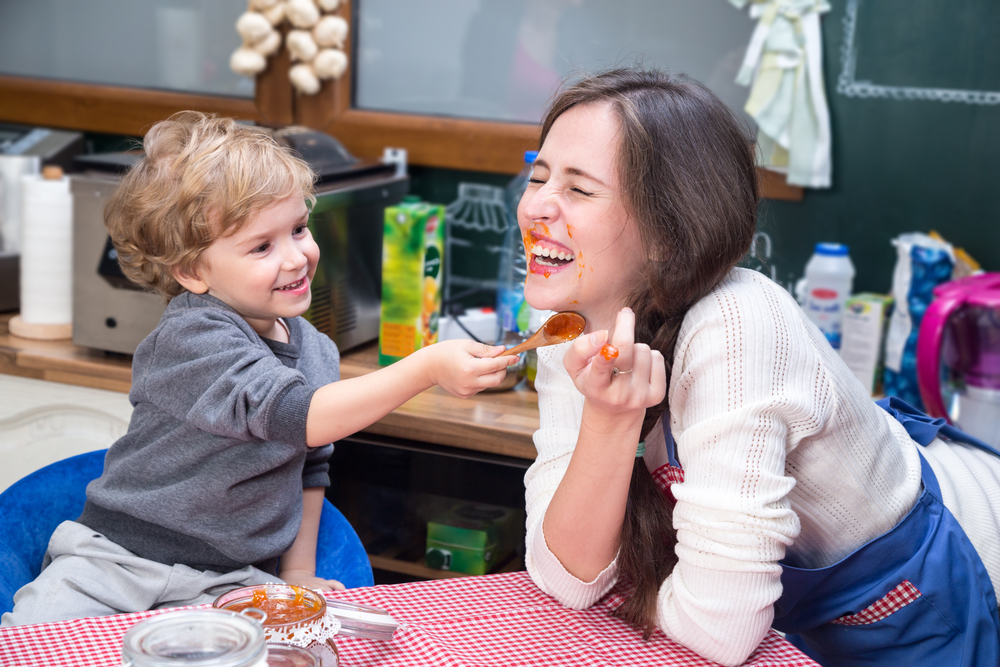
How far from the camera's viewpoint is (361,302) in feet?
6.21

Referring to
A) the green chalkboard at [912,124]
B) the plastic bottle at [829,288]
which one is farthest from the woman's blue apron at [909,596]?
the green chalkboard at [912,124]

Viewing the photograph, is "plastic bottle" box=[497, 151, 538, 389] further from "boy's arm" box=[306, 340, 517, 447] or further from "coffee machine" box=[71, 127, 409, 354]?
"boy's arm" box=[306, 340, 517, 447]

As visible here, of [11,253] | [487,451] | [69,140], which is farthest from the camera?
[69,140]

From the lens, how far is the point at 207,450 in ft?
3.95

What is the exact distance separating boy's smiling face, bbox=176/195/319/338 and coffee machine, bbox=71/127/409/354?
431 mm

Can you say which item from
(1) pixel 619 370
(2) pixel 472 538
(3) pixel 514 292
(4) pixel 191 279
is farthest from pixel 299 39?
(1) pixel 619 370

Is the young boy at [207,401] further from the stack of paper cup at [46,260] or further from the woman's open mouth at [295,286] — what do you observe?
the stack of paper cup at [46,260]

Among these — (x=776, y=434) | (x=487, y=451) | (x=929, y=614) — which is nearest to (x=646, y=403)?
(x=776, y=434)

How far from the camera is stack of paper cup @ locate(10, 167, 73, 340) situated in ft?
6.06

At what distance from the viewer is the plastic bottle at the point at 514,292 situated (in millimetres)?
1727

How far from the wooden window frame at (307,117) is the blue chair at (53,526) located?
1.05m

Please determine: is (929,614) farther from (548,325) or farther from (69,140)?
(69,140)

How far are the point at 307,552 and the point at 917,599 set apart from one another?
82 cm

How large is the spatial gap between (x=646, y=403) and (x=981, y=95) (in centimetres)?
141
